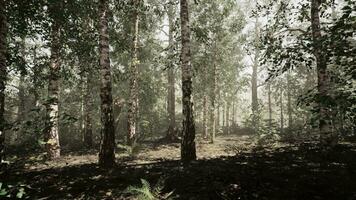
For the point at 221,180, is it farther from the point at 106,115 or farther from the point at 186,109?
the point at 106,115

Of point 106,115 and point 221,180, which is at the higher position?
point 106,115

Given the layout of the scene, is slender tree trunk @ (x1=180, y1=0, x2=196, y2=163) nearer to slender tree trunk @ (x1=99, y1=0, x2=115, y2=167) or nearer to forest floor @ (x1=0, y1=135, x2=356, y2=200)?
forest floor @ (x1=0, y1=135, x2=356, y2=200)

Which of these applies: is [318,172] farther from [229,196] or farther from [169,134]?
[169,134]

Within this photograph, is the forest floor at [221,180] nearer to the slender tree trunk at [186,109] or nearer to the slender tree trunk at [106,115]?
the slender tree trunk at [106,115]

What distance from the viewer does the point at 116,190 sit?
24.8 ft

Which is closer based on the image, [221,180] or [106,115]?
[221,180]

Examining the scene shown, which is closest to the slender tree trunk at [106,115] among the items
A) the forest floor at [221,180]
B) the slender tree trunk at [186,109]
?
the forest floor at [221,180]

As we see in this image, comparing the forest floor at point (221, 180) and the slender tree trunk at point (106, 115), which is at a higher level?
the slender tree trunk at point (106, 115)

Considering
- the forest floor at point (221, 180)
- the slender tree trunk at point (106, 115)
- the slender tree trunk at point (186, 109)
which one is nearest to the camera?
the forest floor at point (221, 180)

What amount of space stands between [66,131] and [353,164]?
32.1 metres

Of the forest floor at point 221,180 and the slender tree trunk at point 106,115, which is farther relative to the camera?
the slender tree trunk at point 106,115

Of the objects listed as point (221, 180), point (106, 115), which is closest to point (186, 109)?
point (106, 115)

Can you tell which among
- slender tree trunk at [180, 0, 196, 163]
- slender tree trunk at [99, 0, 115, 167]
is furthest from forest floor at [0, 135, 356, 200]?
slender tree trunk at [180, 0, 196, 163]

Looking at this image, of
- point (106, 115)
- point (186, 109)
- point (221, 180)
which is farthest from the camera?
point (186, 109)
